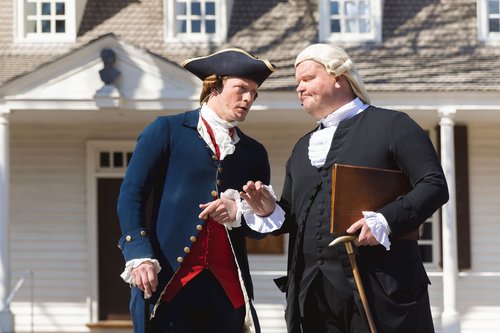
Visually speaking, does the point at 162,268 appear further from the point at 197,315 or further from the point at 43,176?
the point at 43,176

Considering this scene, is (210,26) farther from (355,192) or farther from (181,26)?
(355,192)

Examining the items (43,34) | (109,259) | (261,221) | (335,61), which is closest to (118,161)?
(109,259)

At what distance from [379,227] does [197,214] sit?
0.88 m

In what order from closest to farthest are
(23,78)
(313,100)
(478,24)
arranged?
(313,100) < (23,78) < (478,24)

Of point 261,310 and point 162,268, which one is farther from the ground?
point 162,268

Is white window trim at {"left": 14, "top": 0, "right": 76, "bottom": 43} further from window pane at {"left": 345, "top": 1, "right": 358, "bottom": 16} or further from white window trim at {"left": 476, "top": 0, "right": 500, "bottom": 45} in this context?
white window trim at {"left": 476, "top": 0, "right": 500, "bottom": 45}

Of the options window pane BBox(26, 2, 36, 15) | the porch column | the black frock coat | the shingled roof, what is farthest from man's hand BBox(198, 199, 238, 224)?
window pane BBox(26, 2, 36, 15)

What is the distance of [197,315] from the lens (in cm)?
470

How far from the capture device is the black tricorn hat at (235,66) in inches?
190

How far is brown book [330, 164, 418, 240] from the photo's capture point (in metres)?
4.34

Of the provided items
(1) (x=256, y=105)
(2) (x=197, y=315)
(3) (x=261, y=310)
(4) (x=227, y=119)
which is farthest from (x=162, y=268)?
(3) (x=261, y=310)

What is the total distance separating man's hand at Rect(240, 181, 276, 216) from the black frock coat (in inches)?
5.7

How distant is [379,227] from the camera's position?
429cm

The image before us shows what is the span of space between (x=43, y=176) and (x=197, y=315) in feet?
28.3
